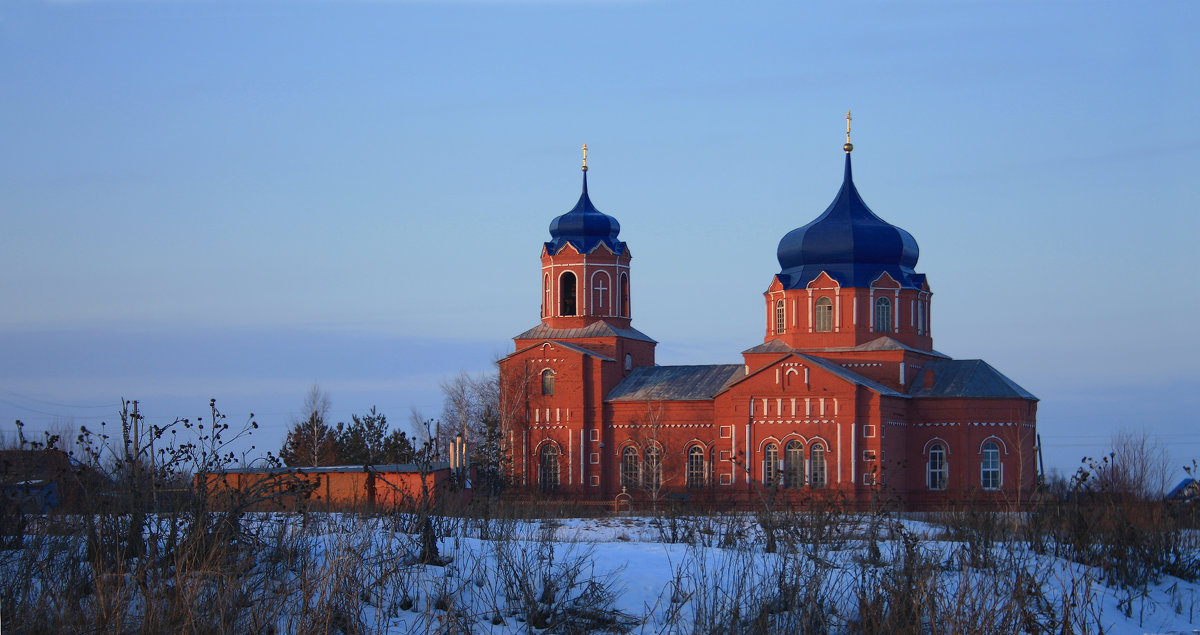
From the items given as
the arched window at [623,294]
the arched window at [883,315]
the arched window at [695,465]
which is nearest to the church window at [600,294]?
the arched window at [623,294]

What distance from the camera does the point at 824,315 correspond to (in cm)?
4303

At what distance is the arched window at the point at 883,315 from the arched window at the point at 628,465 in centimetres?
894

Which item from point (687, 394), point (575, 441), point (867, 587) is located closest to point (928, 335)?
point (687, 394)

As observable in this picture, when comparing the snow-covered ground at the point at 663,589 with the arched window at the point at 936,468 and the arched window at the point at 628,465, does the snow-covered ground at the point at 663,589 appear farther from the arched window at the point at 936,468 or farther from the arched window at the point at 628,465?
the arched window at the point at 628,465

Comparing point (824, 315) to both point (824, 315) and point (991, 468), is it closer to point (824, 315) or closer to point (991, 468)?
point (824, 315)

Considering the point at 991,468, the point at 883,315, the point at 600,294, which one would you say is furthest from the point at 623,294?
the point at 991,468

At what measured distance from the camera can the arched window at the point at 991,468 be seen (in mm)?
39906

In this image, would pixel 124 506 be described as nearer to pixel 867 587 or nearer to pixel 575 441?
pixel 867 587

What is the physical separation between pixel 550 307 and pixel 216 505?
3276 cm

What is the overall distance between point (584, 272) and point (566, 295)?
1.21 metres

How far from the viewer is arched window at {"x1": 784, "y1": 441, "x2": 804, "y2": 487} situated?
3997 cm

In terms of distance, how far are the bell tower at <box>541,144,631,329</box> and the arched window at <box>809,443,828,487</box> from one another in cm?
914

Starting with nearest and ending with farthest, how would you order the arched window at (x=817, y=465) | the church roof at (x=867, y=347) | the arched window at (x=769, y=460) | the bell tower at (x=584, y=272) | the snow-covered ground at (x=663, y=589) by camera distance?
the snow-covered ground at (x=663, y=589)
the arched window at (x=817, y=465)
the arched window at (x=769, y=460)
the church roof at (x=867, y=347)
the bell tower at (x=584, y=272)

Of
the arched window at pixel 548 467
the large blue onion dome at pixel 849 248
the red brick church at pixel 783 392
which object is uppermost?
the large blue onion dome at pixel 849 248
